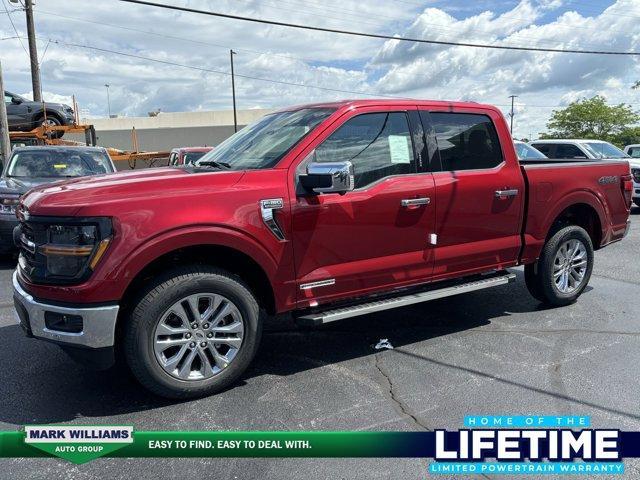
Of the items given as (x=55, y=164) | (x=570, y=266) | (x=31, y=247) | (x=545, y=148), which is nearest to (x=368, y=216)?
(x=31, y=247)

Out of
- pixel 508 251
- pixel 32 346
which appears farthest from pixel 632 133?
pixel 32 346

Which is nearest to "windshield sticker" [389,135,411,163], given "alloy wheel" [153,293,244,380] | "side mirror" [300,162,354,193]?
"side mirror" [300,162,354,193]

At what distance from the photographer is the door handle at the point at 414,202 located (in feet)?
14.1

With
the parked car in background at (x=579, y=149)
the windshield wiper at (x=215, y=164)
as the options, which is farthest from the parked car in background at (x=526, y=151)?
the windshield wiper at (x=215, y=164)

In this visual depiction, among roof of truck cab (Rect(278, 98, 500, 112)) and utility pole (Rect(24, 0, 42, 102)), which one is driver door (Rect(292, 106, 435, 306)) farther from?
utility pole (Rect(24, 0, 42, 102))

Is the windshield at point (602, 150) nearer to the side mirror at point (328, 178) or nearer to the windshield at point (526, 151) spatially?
the windshield at point (526, 151)

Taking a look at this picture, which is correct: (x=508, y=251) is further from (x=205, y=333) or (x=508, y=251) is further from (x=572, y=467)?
(x=205, y=333)

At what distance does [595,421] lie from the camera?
3328mm

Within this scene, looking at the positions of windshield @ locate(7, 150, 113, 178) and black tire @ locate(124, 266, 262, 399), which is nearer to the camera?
black tire @ locate(124, 266, 262, 399)

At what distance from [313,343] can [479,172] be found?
83.9 inches

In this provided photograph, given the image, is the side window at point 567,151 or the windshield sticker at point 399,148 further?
the side window at point 567,151

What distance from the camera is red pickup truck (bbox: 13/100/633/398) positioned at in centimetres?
333

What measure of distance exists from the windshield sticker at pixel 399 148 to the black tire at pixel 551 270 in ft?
6.64

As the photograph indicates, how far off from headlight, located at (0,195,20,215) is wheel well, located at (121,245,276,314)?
5.06m
